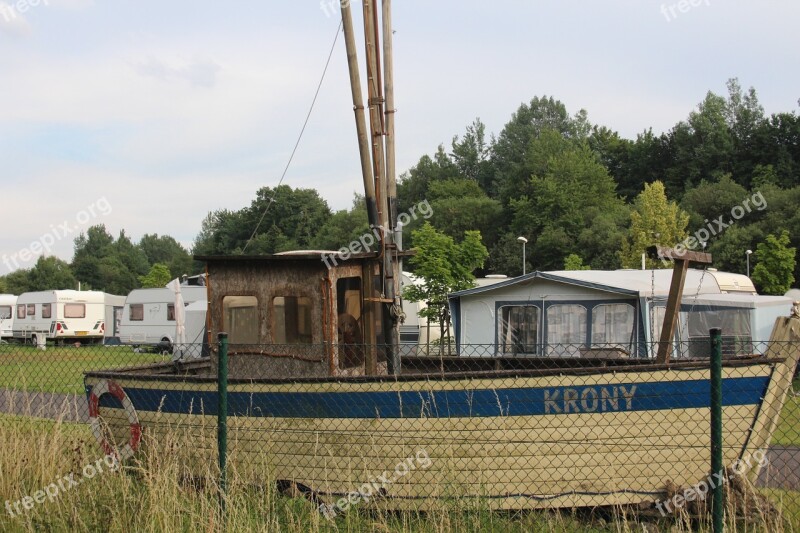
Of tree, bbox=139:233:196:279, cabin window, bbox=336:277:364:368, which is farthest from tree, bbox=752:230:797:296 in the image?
tree, bbox=139:233:196:279

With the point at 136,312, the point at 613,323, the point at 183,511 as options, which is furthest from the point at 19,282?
the point at 183,511

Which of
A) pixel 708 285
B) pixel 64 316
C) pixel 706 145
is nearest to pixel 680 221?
pixel 706 145

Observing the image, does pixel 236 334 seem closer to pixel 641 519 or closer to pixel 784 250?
pixel 641 519

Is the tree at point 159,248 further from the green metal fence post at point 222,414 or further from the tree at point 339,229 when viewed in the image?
the green metal fence post at point 222,414

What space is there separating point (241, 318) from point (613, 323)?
432 inches

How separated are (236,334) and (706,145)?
64.8 metres

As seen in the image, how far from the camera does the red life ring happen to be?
289 inches

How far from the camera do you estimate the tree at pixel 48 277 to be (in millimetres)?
73062

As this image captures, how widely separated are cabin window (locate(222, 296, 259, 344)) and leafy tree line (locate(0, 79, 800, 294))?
35.1 metres

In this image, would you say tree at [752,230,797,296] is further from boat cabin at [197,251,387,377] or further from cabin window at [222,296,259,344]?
cabin window at [222,296,259,344]

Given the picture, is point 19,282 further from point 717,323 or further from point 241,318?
point 241,318

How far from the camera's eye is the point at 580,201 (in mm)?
66875

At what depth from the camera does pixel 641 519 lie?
6.40 meters

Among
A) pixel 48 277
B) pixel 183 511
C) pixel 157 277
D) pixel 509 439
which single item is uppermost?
pixel 48 277
